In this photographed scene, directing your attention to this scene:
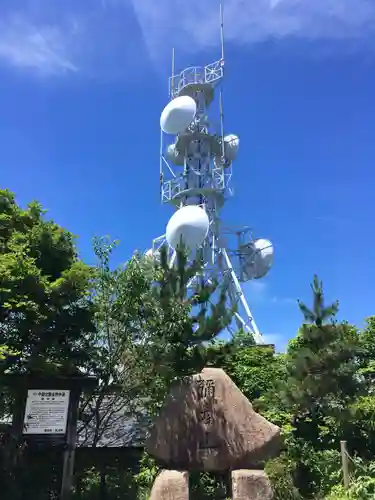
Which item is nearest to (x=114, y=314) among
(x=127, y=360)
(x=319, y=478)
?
(x=127, y=360)

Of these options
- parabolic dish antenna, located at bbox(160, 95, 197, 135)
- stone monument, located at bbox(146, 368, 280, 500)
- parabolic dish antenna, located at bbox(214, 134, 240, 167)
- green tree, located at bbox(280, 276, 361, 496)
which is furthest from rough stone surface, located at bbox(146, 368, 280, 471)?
parabolic dish antenna, located at bbox(214, 134, 240, 167)

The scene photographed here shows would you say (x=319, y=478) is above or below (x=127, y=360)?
below

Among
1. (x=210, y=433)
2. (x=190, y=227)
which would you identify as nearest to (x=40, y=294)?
(x=210, y=433)

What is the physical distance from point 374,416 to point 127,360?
5.69m

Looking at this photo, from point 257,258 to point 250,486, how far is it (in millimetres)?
17045

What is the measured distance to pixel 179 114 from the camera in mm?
23031

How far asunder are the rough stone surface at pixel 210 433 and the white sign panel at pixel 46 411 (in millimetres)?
2352

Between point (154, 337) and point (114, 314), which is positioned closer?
point (154, 337)

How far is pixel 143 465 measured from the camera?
10.3m

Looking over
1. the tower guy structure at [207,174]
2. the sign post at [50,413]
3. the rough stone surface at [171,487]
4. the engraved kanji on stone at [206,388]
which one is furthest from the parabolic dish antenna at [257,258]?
the rough stone surface at [171,487]

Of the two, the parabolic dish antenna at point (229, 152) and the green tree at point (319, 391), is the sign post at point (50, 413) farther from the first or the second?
the parabolic dish antenna at point (229, 152)

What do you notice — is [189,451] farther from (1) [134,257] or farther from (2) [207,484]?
(1) [134,257]

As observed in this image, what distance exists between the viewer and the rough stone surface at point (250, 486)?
8.23m

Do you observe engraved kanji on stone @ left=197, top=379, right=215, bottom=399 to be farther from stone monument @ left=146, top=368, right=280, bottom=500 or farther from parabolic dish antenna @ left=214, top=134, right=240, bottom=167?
parabolic dish antenna @ left=214, top=134, right=240, bottom=167
